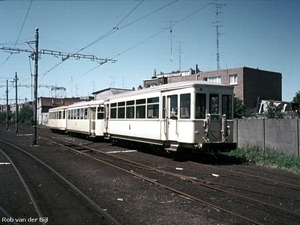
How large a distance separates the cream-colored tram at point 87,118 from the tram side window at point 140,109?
6.38 m

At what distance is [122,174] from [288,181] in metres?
5.20

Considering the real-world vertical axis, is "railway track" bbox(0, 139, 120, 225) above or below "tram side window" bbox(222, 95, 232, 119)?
below

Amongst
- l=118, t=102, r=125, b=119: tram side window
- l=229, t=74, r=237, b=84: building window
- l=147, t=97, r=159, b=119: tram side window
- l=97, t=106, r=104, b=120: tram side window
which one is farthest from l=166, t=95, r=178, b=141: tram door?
l=229, t=74, r=237, b=84: building window

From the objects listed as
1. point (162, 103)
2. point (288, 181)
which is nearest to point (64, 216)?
point (288, 181)

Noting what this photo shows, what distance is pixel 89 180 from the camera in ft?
30.2

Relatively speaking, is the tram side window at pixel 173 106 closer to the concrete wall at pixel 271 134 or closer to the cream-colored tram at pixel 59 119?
the concrete wall at pixel 271 134

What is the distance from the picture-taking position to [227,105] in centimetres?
1301

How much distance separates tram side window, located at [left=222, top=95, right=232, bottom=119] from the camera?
12875 mm

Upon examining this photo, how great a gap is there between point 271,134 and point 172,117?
5.77 metres

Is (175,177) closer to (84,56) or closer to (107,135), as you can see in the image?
(107,135)

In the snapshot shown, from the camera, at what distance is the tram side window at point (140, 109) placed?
599 inches

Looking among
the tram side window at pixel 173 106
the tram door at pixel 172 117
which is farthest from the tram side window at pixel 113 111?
the tram side window at pixel 173 106

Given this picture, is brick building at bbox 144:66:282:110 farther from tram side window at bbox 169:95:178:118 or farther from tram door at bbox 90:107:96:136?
tram side window at bbox 169:95:178:118

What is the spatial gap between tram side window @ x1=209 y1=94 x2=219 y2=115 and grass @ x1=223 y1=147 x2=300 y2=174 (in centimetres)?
280
